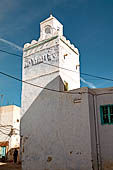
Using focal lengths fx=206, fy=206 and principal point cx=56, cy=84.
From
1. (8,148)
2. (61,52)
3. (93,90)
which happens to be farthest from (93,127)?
(8,148)

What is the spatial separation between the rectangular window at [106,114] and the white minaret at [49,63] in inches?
127

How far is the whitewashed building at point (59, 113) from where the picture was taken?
12352 mm

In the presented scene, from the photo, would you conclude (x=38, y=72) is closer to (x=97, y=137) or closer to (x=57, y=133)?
(x=57, y=133)

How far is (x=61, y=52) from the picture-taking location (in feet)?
51.5

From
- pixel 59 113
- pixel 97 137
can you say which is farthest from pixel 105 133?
pixel 59 113

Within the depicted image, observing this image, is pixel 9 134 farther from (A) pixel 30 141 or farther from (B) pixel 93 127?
(B) pixel 93 127

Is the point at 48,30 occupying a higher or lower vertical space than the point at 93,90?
higher

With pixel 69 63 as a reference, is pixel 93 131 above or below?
below

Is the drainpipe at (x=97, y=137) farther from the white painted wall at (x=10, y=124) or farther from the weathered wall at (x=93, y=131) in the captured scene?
the white painted wall at (x=10, y=124)

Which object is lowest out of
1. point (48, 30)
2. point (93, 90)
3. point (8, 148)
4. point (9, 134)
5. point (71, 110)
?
point (8, 148)

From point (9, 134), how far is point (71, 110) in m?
13.6

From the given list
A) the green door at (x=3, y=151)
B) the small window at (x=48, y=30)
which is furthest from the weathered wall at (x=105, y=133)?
the green door at (x=3, y=151)

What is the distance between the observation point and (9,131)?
24.6m

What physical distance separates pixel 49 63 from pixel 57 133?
5322mm
